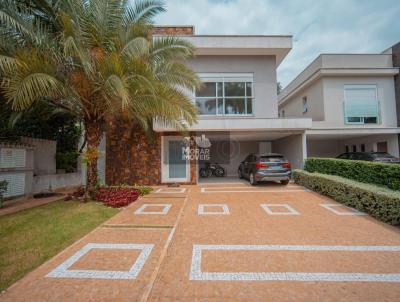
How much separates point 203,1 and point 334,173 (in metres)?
9.01

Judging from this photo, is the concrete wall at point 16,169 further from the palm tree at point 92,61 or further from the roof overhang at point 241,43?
the roof overhang at point 241,43

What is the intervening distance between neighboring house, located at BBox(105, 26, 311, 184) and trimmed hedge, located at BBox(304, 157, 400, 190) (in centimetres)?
182

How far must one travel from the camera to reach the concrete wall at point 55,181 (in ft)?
26.8

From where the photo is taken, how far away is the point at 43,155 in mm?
8820

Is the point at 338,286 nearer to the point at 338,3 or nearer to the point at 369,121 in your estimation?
the point at 338,3

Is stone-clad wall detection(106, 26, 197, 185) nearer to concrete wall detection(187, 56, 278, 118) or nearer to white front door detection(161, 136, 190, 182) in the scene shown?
white front door detection(161, 136, 190, 182)

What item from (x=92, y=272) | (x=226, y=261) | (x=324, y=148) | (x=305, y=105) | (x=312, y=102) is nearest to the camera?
(x=92, y=272)

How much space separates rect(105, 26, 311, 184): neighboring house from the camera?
33.0ft

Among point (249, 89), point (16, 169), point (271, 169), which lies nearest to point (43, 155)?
point (16, 169)

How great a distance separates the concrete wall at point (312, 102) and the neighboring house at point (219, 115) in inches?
114

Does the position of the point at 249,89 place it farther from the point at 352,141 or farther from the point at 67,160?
the point at 67,160

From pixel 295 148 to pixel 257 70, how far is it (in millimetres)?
4922

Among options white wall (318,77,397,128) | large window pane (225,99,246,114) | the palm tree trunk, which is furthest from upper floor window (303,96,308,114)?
the palm tree trunk

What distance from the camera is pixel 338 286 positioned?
8.45ft
